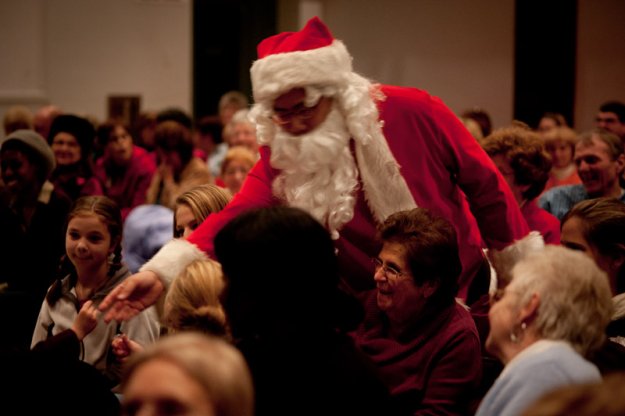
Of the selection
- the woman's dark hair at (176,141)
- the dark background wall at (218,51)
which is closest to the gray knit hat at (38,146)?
the woman's dark hair at (176,141)

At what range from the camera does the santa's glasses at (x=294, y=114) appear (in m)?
3.36

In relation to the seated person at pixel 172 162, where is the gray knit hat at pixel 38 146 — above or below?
above

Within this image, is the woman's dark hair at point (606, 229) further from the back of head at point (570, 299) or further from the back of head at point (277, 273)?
the back of head at point (277, 273)

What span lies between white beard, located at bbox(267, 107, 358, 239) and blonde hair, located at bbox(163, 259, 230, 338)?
0.83 m

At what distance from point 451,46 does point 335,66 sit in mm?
7582

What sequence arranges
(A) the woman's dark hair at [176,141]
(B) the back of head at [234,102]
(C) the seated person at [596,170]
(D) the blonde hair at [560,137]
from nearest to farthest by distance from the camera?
(C) the seated person at [596,170], (A) the woman's dark hair at [176,141], (D) the blonde hair at [560,137], (B) the back of head at [234,102]

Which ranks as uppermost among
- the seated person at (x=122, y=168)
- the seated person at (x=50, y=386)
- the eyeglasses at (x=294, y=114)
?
the eyeglasses at (x=294, y=114)

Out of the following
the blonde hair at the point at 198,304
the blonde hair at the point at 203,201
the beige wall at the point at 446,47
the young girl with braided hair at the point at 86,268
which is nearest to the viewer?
the blonde hair at the point at 198,304

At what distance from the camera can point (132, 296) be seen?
2914mm

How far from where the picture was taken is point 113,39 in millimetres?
10781

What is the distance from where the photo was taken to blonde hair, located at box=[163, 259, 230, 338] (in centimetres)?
249

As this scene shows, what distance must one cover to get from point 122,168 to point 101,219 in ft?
12.5

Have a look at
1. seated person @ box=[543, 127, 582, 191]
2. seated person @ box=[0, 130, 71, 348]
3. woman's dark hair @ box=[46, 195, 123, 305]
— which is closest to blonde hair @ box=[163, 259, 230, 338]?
woman's dark hair @ box=[46, 195, 123, 305]

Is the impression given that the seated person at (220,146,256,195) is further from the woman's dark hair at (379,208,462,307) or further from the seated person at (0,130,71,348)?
the woman's dark hair at (379,208,462,307)
